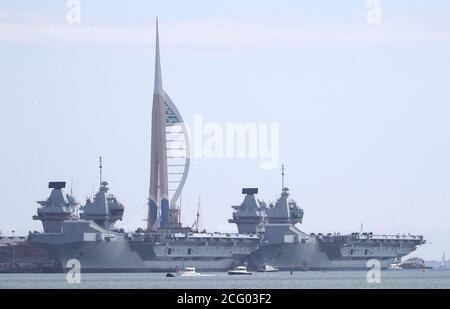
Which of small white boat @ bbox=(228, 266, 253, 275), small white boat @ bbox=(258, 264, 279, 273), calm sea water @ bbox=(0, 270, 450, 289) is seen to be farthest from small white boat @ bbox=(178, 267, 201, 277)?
small white boat @ bbox=(258, 264, 279, 273)

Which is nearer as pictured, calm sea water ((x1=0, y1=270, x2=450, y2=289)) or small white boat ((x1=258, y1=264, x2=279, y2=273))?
calm sea water ((x1=0, y1=270, x2=450, y2=289))

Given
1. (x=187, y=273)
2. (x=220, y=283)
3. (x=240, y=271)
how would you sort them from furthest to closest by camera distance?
(x=240, y=271) < (x=187, y=273) < (x=220, y=283)

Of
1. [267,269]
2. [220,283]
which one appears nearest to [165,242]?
[267,269]

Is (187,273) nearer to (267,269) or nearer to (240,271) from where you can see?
(240,271)

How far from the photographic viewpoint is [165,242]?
593 feet

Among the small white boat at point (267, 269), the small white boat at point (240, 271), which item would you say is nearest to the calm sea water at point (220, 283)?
the small white boat at point (240, 271)

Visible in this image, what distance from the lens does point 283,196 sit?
655 feet

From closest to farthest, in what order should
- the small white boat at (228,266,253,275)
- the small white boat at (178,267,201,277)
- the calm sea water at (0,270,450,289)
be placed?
the calm sea water at (0,270,450,289) → the small white boat at (178,267,201,277) → the small white boat at (228,266,253,275)

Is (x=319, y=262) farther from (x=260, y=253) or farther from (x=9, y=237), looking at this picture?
(x=9, y=237)

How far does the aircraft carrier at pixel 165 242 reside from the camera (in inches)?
6944

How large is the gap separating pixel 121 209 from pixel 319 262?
26.7 m

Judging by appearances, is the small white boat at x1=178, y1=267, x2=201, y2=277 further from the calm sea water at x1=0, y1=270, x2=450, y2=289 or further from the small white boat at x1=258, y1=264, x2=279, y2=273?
the small white boat at x1=258, y1=264, x2=279, y2=273

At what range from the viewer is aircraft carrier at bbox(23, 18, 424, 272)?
17638cm
